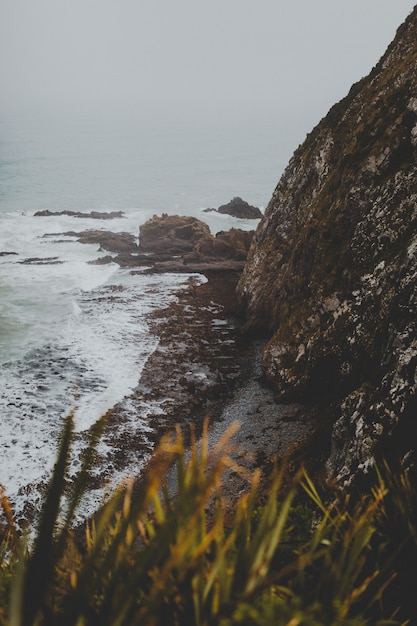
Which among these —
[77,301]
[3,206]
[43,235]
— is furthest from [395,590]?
[3,206]

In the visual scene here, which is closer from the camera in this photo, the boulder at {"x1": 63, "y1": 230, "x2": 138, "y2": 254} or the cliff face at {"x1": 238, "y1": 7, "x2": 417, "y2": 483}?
the cliff face at {"x1": 238, "y1": 7, "x2": 417, "y2": 483}

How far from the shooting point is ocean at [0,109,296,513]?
48.8 ft

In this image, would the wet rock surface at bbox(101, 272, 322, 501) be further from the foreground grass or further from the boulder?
the boulder

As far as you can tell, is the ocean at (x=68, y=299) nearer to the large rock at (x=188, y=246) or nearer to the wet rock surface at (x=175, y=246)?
the wet rock surface at (x=175, y=246)

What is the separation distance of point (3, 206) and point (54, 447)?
54070mm

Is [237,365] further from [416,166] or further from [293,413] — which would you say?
[416,166]

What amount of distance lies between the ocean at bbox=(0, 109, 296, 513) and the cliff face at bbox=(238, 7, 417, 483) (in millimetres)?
5293

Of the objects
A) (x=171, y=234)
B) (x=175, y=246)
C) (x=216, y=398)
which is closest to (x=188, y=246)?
(x=175, y=246)

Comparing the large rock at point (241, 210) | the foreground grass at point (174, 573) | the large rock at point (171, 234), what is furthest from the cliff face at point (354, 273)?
the large rock at point (241, 210)

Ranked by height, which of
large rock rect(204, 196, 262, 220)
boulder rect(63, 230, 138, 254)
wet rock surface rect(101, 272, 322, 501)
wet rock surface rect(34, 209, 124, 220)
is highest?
large rock rect(204, 196, 262, 220)

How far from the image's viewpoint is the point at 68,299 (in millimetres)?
27781

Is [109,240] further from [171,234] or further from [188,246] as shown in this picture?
[188,246]

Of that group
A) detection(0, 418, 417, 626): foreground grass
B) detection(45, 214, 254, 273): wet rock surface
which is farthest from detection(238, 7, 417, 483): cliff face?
detection(45, 214, 254, 273): wet rock surface

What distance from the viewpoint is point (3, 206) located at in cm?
5956
